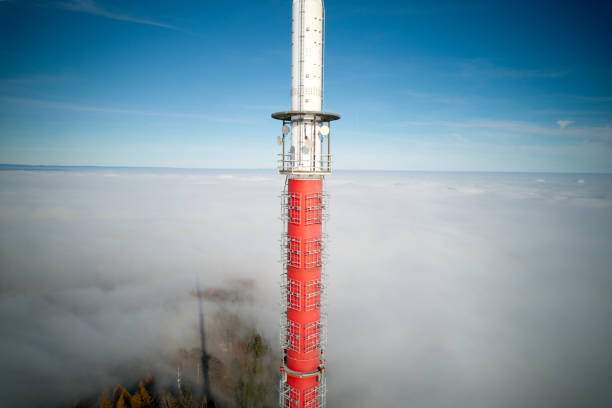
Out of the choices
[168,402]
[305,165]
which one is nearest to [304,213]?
[305,165]

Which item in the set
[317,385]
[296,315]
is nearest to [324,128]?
[296,315]

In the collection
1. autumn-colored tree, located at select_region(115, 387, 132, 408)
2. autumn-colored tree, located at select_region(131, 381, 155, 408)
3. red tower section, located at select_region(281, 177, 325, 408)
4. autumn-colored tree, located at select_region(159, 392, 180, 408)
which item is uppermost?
red tower section, located at select_region(281, 177, 325, 408)

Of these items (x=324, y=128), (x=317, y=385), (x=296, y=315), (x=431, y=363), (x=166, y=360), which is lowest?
(x=431, y=363)

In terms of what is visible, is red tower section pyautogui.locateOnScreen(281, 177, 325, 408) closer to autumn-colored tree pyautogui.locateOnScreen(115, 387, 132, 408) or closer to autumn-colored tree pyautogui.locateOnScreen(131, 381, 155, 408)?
autumn-colored tree pyautogui.locateOnScreen(115, 387, 132, 408)

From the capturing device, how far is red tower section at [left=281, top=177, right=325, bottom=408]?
62.9 feet

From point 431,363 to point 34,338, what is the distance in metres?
106

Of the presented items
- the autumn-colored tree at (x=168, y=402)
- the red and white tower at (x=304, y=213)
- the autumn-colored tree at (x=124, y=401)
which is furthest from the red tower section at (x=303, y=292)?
the autumn-colored tree at (x=124, y=401)

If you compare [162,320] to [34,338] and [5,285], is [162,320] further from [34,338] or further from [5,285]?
[5,285]

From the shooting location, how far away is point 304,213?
1900 centimetres

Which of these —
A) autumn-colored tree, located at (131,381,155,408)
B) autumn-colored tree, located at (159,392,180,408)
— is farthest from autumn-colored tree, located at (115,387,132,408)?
autumn-colored tree, located at (159,392,180,408)

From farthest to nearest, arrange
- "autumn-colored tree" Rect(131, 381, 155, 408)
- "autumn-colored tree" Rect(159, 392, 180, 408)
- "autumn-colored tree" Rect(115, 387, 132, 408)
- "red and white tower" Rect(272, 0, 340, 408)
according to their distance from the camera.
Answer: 1. "autumn-colored tree" Rect(159, 392, 180, 408)
2. "autumn-colored tree" Rect(131, 381, 155, 408)
3. "autumn-colored tree" Rect(115, 387, 132, 408)
4. "red and white tower" Rect(272, 0, 340, 408)

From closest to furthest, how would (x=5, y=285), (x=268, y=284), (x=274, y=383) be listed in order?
(x=274, y=383) < (x=268, y=284) < (x=5, y=285)

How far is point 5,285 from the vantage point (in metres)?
122

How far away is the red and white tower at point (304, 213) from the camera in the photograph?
1811 cm
